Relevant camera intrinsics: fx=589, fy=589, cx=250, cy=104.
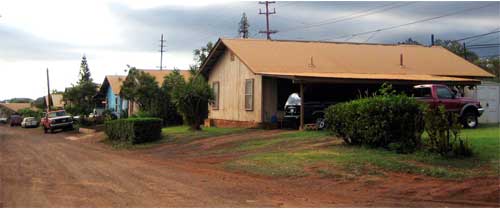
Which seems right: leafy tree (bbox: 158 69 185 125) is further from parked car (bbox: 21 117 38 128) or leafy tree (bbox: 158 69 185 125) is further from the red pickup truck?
parked car (bbox: 21 117 38 128)

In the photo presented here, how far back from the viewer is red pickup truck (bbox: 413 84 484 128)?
21.8 metres

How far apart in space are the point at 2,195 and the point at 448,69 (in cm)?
2518

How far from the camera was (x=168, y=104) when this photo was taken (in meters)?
38.6

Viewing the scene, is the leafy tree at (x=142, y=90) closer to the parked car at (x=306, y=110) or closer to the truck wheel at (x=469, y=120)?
the parked car at (x=306, y=110)

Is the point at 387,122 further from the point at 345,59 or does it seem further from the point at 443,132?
the point at 345,59

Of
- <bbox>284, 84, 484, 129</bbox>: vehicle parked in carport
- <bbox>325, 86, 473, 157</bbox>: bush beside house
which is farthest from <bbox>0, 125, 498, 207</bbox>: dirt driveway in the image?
<bbox>284, 84, 484, 129</bbox>: vehicle parked in carport

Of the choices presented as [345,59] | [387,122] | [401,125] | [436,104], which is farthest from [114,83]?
[401,125]

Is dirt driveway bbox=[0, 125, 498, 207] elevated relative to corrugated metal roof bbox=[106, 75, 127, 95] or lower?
lower

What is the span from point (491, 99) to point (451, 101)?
9.45 metres

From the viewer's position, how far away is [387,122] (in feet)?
48.9

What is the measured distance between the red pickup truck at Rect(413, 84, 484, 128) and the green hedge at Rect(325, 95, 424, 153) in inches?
266

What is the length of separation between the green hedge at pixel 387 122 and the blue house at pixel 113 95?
35.7m

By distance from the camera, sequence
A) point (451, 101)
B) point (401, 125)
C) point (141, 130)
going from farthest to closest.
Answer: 1. point (141, 130)
2. point (451, 101)
3. point (401, 125)

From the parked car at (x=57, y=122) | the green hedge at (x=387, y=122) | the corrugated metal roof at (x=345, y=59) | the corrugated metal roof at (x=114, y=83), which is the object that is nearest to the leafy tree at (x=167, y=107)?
the corrugated metal roof at (x=345, y=59)
